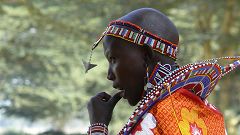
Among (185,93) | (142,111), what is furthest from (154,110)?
(185,93)

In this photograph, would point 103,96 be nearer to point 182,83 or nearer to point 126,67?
point 126,67

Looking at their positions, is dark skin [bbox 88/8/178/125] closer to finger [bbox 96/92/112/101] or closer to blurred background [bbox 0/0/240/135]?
finger [bbox 96/92/112/101]

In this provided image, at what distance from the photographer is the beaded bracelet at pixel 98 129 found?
2.13 metres

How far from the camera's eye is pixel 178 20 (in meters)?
12.6

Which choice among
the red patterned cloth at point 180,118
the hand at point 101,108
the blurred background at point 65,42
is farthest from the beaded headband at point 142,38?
the blurred background at point 65,42

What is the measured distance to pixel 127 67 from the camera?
2080mm

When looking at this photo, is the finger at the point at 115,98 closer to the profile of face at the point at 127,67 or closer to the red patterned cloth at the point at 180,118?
the profile of face at the point at 127,67

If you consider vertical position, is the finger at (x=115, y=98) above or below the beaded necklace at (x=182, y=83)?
above

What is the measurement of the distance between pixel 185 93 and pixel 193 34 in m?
9.29

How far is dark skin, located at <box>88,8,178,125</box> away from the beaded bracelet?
2 cm

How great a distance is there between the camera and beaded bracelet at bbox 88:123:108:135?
213cm

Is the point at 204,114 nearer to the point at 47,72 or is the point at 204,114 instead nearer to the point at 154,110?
the point at 154,110

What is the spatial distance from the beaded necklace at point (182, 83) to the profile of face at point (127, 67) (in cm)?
7

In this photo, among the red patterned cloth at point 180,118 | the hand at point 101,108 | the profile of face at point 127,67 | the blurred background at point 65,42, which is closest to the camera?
the red patterned cloth at point 180,118
